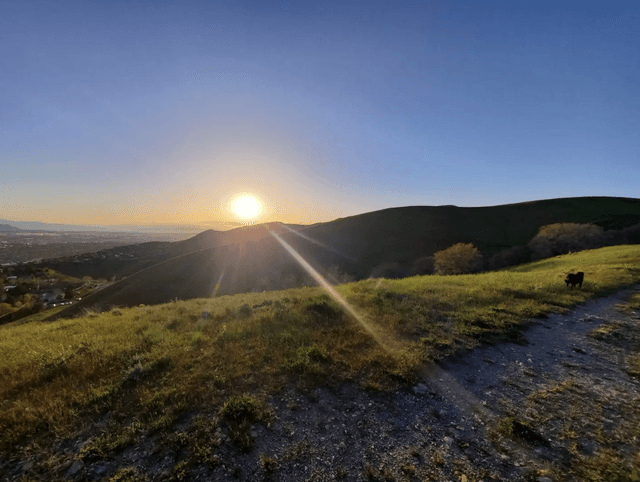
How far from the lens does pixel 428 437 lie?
6176 millimetres

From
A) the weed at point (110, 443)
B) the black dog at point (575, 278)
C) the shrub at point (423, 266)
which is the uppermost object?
the black dog at point (575, 278)

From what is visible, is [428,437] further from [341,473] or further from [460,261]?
[460,261]

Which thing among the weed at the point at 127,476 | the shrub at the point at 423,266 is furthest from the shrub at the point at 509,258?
the weed at the point at 127,476

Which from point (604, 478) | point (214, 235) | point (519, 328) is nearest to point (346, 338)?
point (604, 478)

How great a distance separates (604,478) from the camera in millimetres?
5043

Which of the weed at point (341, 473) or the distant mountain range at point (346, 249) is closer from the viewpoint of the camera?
the weed at point (341, 473)

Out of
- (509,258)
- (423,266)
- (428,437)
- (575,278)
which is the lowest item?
(423,266)

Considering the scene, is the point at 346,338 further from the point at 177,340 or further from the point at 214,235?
the point at 214,235

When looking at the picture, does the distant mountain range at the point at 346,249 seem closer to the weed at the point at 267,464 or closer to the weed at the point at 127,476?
the weed at the point at 127,476

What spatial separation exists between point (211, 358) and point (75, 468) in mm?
4134

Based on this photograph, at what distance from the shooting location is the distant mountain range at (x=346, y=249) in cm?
7182

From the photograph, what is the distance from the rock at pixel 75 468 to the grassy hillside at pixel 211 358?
0.20m

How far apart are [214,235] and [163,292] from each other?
405ft

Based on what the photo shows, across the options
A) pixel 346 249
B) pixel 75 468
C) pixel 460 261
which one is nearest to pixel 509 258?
pixel 460 261
